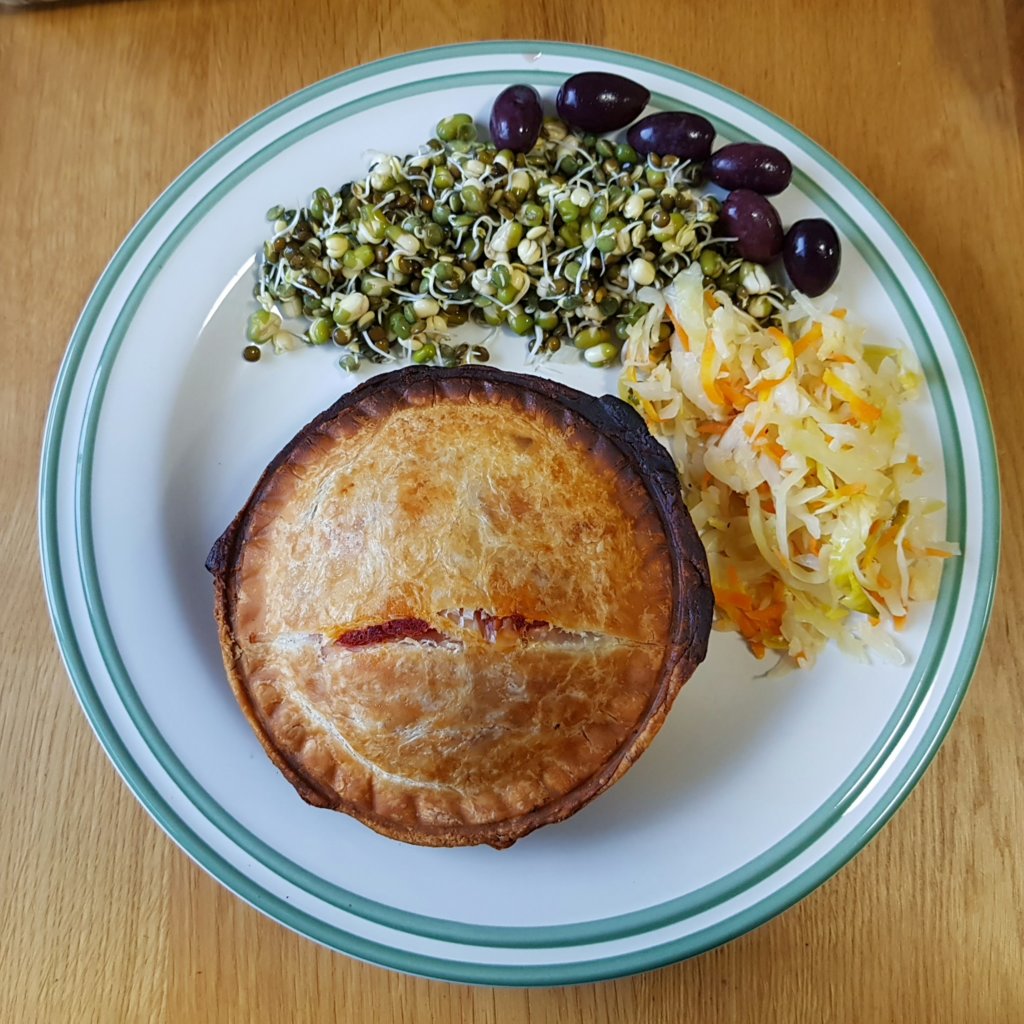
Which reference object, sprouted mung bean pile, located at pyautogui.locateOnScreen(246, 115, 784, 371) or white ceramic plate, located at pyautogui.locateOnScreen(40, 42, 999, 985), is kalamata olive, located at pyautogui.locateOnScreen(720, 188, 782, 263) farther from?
white ceramic plate, located at pyautogui.locateOnScreen(40, 42, 999, 985)

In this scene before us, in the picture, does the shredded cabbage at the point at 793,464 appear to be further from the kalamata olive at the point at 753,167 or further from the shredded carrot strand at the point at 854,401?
the kalamata olive at the point at 753,167

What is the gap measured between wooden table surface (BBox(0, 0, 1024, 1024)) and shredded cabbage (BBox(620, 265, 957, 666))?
57cm

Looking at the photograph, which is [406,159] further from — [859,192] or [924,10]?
[924,10]

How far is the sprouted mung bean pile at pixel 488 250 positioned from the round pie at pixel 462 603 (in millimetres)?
366

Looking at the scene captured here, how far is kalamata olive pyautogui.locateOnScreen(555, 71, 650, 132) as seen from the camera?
8.31 ft

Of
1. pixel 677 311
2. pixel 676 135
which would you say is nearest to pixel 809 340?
→ pixel 677 311

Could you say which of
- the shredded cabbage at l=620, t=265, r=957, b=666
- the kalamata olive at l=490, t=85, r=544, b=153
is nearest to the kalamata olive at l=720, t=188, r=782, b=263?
the shredded cabbage at l=620, t=265, r=957, b=666

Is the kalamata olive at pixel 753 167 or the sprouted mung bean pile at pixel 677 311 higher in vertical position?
the kalamata olive at pixel 753 167

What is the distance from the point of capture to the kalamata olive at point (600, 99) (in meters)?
2.53

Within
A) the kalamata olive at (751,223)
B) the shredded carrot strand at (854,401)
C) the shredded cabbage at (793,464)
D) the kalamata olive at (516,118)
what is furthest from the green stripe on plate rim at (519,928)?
the kalamata olive at (516,118)

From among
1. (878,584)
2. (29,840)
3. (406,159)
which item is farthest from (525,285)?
(29,840)

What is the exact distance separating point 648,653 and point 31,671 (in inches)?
74.3

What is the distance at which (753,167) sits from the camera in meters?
2.49

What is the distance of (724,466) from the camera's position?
244 cm
